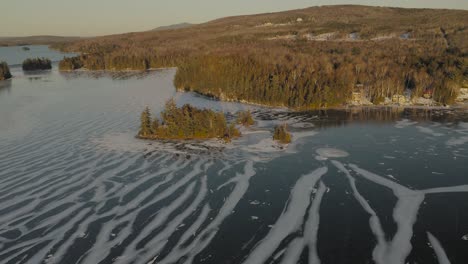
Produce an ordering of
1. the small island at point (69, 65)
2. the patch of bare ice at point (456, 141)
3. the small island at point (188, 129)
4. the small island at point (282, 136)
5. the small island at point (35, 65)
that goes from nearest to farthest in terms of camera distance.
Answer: the patch of bare ice at point (456, 141) < the small island at point (282, 136) < the small island at point (188, 129) < the small island at point (69, 65) < the small island at point (35, 65)

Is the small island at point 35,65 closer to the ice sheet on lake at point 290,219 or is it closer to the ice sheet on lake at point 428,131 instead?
the ice sheet on lake at point 428,131

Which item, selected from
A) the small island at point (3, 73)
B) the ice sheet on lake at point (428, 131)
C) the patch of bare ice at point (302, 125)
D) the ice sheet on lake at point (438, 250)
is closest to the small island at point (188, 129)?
the patch of bare ice at point (302, 125)

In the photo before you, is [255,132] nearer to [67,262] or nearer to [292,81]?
[292,81]

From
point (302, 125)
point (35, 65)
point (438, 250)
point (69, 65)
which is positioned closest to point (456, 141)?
point (302, 125)

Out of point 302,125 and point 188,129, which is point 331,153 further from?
point 188,129

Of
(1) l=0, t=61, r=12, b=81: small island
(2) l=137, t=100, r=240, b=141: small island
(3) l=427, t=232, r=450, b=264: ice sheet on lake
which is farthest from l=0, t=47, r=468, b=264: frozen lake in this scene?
(1) l=0, t=61, r=12, b=81: small island

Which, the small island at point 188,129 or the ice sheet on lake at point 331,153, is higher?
the small island at point 188,129

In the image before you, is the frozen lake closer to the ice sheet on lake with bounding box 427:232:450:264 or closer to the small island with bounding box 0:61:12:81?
the ice sheet on lake with bounding box 427:232:450:264

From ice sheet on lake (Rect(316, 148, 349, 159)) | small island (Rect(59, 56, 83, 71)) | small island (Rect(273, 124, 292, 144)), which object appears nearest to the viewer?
ice sheet on lake (Rect(316, 148, 349, 159))

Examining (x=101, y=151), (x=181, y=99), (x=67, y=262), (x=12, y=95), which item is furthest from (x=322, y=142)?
→ (x=12, y=95)
